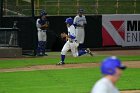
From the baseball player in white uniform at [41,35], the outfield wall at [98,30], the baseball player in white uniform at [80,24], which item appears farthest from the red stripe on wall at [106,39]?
the baseball player in white uniform at [41,35]

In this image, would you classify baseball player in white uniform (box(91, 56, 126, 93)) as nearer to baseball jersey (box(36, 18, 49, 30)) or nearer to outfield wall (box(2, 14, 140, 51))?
baseball jersey (box(36, 18, 49, 30))

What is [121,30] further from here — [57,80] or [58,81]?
[58,81]

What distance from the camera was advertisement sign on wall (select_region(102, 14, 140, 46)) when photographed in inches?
1069

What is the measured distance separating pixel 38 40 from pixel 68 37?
16.2 ft

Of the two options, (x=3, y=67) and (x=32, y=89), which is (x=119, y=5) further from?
(x=32, y=89)

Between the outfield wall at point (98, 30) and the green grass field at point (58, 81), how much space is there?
28.3 ft

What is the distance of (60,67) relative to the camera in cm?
1809

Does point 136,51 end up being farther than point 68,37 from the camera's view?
Yes

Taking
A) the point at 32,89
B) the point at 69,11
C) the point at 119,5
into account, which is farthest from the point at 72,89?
the point at 119,5

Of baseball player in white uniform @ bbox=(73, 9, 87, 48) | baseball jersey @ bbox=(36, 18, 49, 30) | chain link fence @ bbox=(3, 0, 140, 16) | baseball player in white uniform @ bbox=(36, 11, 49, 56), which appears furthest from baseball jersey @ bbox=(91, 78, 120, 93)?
chain link fence @ bbox=(3, 0, 140, 16)

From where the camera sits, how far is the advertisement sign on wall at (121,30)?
27156 mm

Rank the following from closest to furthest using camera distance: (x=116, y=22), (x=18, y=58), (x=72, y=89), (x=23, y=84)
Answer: (x=72, y=89) → (x=23, y=84) → (x=18, y=58) → (x=116, y=22)

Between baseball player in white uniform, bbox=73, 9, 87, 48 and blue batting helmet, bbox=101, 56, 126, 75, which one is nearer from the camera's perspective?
blue batting helmet, bbox=101, 56, 126, 75

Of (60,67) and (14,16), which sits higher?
(14,16)
